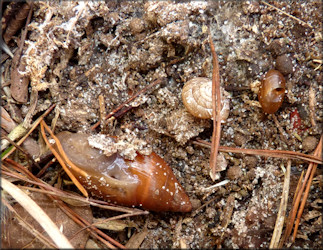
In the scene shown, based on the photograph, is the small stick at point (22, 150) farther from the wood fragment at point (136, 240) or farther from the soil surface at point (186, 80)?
the wood fragment at point (136, 240)

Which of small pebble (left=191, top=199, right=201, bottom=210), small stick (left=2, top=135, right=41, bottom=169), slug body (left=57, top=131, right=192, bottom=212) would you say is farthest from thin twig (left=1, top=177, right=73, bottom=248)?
small pebble (left=191, top=199, right=201, bottom=210)

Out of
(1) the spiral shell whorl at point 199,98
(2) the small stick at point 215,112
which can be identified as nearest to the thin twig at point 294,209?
(2) the small stick at point 215,112

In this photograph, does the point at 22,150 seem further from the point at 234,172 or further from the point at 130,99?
the point at 234,172

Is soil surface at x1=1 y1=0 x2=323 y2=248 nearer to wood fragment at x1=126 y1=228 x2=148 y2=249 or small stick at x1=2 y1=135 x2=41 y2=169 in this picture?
wood fragment at x1=126 y1=228 x2=148 y2=249

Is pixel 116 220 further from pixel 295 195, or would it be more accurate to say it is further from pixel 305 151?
pixel 305 151

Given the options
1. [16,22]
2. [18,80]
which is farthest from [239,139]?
[16,22]

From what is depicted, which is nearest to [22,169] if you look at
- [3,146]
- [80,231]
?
[3,146]
